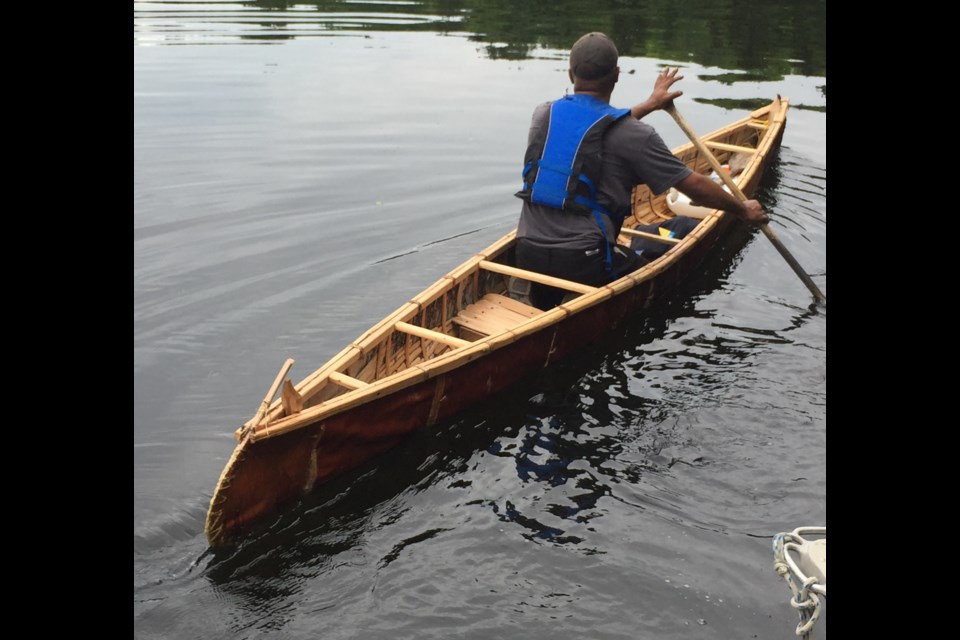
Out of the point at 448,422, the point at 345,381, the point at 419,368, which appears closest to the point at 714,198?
the point at 448,422

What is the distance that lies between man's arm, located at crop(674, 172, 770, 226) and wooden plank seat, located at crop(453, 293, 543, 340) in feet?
4.53

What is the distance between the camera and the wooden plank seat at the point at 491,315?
6453 millimetres

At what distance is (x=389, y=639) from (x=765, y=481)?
7.97 feet

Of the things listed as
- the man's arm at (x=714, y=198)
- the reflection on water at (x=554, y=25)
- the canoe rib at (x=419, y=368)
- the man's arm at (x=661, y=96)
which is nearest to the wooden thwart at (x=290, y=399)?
the canoe rib at (x=419, y=368)

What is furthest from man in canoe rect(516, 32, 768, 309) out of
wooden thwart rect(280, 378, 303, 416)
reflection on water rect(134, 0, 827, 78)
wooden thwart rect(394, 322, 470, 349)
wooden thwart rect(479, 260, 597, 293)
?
reflection on water rect(134, 0, 827, 78)

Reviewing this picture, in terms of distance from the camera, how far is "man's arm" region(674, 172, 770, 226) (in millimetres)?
6410

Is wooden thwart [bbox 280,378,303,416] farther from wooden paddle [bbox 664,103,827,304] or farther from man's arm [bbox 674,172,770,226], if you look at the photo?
wooden paddle [bbox 664,103,827,304]

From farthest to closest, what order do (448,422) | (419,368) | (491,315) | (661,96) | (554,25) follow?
(554,25), (491,315), (661,96), (448,422), (419,368)

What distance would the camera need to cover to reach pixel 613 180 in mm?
6301

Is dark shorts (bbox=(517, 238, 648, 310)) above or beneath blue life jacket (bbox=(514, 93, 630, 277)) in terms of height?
beneath

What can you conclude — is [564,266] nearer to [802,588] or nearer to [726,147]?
[802,588]

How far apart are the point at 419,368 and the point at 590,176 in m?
2.00

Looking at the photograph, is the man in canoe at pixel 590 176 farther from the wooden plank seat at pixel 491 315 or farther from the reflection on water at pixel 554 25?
the reflection on water at pixel 554 25
